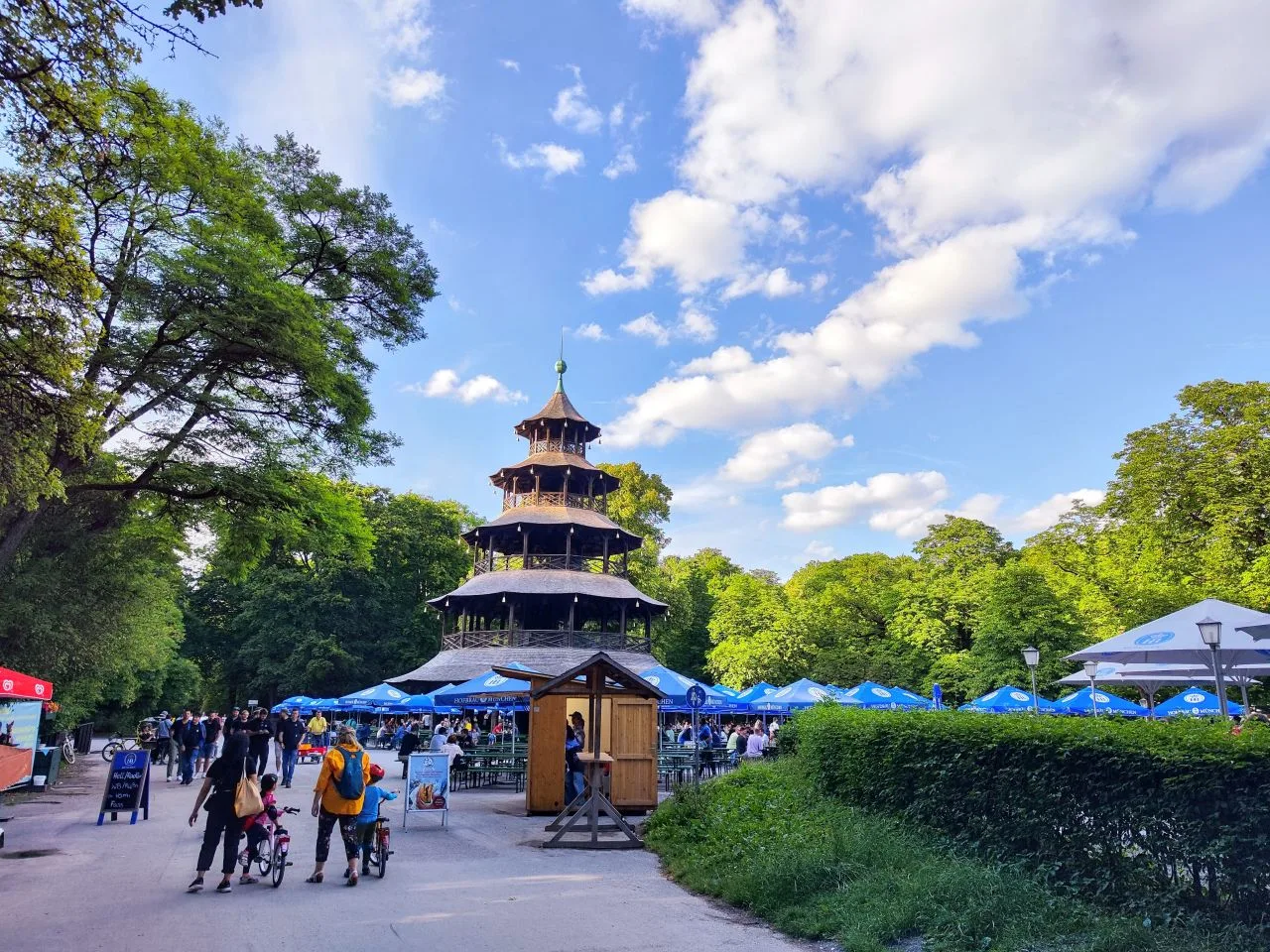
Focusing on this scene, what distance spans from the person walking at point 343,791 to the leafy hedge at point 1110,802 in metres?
6.11

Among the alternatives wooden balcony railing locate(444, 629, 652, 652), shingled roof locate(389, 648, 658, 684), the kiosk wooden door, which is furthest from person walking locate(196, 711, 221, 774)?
the kiosk wooden door

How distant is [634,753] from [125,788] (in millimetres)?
8891

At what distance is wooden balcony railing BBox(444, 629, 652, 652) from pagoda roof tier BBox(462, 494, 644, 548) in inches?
191

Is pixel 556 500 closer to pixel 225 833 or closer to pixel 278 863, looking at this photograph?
pixel 278 863

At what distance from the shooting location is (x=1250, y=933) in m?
5.72

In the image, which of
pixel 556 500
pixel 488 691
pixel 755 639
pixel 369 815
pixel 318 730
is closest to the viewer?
pixel 369 815

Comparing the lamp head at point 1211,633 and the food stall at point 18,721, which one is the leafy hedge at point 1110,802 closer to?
the lamp head at point 1211,633

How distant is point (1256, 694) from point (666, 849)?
28.0 metres

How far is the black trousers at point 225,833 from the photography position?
8836 millimetres

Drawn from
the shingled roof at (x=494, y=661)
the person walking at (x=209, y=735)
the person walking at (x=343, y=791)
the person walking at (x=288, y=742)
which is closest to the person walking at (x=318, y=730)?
the shingled roof at (x=494, y=661)

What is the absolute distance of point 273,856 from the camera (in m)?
9.23

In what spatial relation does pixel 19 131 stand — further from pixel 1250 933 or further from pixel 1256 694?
pixel 1256 694

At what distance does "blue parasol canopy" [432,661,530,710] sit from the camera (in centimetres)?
2258

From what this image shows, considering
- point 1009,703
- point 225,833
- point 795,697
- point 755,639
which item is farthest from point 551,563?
point 225,833
